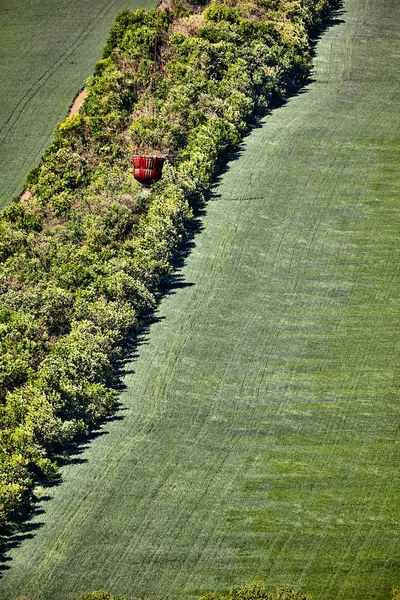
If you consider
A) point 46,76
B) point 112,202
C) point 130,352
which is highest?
point 112,202

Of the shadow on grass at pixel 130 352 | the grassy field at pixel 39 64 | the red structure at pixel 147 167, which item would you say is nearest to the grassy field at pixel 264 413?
the shadow on grass at pixel 130 352

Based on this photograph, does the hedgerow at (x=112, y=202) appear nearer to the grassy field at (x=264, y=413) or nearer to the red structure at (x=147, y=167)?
the grassy field at (x=264, y=413)

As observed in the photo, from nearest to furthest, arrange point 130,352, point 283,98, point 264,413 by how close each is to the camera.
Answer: point 264,413 < point 130,352 < point 283,98

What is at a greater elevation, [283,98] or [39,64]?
[39,64]

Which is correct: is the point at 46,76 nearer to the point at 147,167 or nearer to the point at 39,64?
the point at 39,64

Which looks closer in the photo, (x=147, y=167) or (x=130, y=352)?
(x=147, y=167)

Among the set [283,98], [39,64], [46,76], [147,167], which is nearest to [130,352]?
[147,167]

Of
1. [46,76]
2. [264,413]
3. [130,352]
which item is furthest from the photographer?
[46,76]
